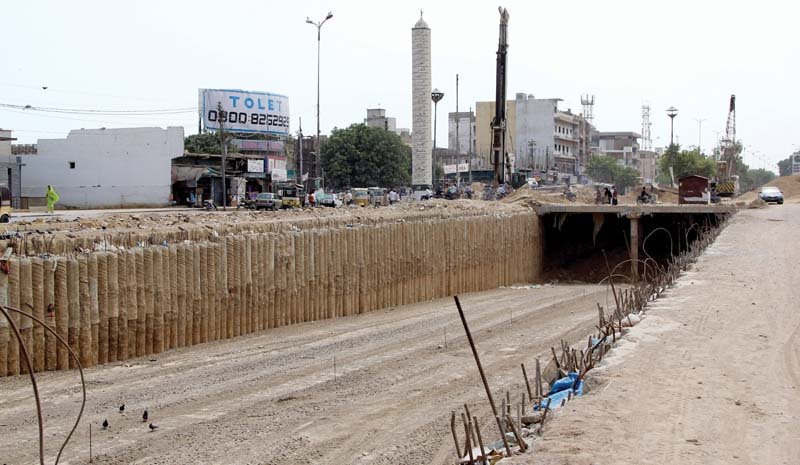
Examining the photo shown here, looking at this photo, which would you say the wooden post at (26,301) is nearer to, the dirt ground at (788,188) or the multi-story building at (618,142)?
the dirt ground at (788,188)

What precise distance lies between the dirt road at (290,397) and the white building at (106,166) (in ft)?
100

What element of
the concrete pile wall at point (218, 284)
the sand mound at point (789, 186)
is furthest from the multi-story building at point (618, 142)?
the concrete pile wall at point (218, 284)

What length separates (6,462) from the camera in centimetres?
891

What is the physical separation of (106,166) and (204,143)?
17.7 m

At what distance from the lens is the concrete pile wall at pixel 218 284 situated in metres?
12.9

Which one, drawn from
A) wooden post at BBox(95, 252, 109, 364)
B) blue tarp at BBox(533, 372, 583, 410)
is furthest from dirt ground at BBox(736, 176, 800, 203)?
blue tarp at BBox(533, 372, 583, 410)

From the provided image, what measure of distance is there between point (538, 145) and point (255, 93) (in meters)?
43.2

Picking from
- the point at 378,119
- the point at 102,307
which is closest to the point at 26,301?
the point at 102,307

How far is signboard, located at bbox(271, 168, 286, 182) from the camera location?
5341 centimetres

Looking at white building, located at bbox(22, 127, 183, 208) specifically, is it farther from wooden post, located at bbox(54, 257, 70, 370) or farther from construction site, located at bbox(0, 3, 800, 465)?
wooden post, located at bbox(54, 257, 70, 370)

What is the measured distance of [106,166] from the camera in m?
46.2

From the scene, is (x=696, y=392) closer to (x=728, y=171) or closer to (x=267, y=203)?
(x=267, y=203)

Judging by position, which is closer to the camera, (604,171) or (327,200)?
(327,200)

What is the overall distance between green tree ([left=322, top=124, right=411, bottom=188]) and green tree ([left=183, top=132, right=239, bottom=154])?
9578 millimetres
